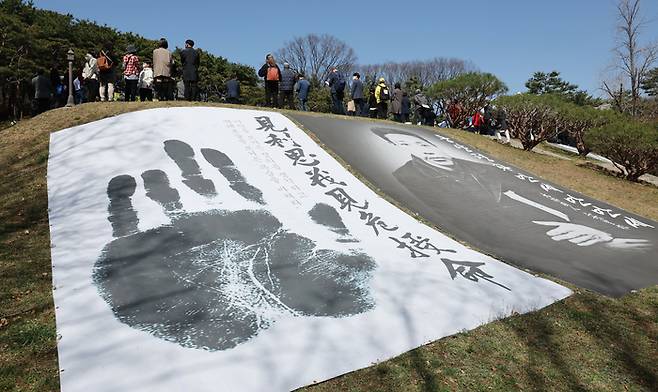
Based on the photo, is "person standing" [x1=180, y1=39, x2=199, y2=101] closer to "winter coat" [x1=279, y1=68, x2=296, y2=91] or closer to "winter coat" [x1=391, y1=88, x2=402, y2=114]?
"winter coat" [x1=279, y1=68, x2=296, y2=91]

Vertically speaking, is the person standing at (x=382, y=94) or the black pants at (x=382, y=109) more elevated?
the person standing at (x=382, y=94)

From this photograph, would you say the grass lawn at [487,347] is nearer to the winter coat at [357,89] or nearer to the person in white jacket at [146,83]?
the person in white jacket at [146,83]

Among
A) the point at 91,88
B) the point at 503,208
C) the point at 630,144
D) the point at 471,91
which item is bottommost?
the point at 503,208

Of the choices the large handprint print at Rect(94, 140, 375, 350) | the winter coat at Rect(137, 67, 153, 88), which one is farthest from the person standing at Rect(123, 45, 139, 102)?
the large handprint print at Rect(94, 140, 375, 350)

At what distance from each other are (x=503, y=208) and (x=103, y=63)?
887 cm

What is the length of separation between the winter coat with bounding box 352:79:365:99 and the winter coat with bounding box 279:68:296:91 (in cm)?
187

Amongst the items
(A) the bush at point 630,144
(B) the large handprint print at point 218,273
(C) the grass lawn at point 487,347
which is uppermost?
(A) the bush at point 630,144

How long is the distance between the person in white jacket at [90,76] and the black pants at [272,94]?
13.3 ft

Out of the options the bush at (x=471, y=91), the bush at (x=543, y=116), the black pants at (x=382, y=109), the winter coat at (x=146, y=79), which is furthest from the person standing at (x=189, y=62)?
the bush at (x=471, y=91)

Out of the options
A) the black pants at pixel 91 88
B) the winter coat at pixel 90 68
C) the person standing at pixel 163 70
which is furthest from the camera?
the black pants at pixel 91 88

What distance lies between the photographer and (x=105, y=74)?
34.1ft

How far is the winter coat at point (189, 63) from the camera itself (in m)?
9.98

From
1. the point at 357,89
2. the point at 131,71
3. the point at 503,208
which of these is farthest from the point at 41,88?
the point at 503,208

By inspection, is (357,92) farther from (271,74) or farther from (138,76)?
(138,76)
